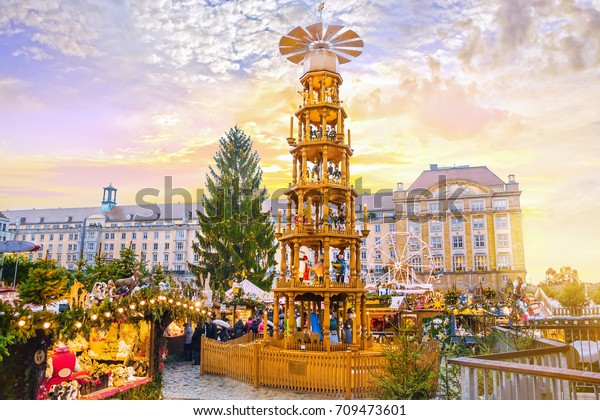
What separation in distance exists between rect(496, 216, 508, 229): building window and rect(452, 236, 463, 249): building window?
3.62 meters

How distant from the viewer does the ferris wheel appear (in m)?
27.7

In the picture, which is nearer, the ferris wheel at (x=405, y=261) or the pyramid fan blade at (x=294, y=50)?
the pyramid fan blade at (x=294, y=50)

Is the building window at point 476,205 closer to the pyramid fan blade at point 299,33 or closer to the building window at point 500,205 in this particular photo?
the building window at point 500,205

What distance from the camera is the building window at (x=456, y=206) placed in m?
28.2

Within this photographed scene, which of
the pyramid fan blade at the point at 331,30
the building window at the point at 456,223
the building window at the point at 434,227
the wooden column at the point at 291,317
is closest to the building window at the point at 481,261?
the building window at the point at 456,223

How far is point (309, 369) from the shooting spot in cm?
811

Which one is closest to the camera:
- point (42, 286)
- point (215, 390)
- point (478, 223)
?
point (42, 286)

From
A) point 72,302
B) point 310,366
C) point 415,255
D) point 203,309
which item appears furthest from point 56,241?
point 415,255

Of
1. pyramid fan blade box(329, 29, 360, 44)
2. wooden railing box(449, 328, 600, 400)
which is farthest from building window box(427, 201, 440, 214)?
wooden railing box(449, 328, 600, 400)

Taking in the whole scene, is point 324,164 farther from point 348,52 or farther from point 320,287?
point 320,287

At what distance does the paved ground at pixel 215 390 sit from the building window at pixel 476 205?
2274 cm

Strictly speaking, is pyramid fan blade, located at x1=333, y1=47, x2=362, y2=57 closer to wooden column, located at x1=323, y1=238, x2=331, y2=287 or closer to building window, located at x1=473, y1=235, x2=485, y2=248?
wooden column, located at x1=323, y1=238, x2=331, y2=287

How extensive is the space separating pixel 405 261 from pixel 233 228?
438 inches

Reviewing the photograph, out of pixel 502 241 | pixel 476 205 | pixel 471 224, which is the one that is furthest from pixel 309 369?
pixel 471 224
